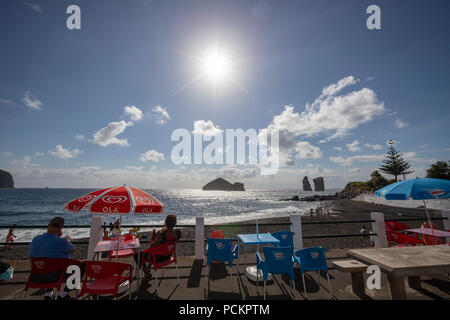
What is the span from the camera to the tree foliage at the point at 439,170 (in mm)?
37781

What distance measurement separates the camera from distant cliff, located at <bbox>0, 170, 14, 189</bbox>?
448 ft

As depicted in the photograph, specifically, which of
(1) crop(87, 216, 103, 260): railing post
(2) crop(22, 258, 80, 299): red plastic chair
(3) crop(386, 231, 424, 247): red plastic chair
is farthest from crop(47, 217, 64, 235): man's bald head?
(3) crop(386, 231, 424, 247): red plastic chair

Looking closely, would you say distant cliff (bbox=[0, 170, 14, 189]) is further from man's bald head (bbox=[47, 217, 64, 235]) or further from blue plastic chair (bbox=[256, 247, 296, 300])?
blue plastic chair (bbox=[256, 247, 296, 300])

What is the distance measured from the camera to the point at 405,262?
2.98 m

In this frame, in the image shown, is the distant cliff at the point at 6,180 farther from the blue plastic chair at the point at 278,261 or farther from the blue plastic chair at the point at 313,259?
the blue plastic chair at the point at 313,259

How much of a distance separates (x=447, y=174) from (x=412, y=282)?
171ft

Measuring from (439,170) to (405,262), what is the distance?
52.6m

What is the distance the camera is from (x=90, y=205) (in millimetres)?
3240

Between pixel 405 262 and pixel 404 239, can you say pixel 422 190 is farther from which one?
pixel 405 262

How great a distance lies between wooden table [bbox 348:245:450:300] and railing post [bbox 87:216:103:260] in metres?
5.91

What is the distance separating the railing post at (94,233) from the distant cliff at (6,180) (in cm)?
19994
